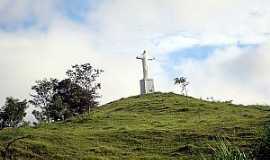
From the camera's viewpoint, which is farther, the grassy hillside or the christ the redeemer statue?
the christ the redeemer statue

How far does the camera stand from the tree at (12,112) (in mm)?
44469

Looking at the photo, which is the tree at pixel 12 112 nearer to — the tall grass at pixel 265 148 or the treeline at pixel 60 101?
the treeline at pixel 60 101

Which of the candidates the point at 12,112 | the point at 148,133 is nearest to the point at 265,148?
the point at 148,133

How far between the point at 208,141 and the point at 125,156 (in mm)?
4076

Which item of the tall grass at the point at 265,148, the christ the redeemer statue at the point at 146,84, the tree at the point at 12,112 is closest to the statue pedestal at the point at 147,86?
the christ the redeemer statue at the point at 146,84

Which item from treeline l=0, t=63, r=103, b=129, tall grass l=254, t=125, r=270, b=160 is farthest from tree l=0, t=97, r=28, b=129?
tall grass l=254, t=125, r=270, b=160

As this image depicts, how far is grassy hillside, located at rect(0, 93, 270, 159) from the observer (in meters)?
27.4

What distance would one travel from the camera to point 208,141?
2786cm

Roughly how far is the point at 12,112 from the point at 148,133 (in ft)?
55.3

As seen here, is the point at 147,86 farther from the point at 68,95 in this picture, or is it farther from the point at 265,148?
the point at 265,148

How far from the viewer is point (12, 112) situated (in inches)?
1756

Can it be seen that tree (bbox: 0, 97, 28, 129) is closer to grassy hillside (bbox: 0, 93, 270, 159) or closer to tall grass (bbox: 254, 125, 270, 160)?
grassy hillside (bbox: 0, 93, 270, 159)

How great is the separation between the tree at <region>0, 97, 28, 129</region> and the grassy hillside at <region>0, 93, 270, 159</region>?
7476 millimetres

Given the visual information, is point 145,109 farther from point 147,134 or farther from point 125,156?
point 125,156
